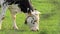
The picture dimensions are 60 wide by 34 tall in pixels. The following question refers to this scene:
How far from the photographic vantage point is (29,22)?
19.3 feet

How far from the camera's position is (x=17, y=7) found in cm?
605

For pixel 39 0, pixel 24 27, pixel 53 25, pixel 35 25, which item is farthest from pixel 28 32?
pixel 39 0

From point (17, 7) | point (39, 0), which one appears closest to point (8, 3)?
point (17, 7)

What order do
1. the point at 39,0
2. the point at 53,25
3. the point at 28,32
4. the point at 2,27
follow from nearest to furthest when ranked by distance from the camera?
1. the point at 28,32
2. the point at 2,27
3. the point at 53,25
4. the point at 39,0

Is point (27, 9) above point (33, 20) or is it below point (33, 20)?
above

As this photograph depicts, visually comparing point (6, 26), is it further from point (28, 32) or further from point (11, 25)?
point (28, 32)

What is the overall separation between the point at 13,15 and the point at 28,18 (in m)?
0.96

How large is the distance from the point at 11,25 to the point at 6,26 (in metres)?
0.22

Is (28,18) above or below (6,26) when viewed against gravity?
above

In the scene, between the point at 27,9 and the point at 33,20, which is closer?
the point at 33,20

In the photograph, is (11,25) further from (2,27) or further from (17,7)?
(17,7)

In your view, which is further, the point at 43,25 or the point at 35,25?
the point at 43,25

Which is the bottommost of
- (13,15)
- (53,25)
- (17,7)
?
(53,25)

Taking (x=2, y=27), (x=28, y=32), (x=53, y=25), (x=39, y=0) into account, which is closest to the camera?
(x=28, y=32)
